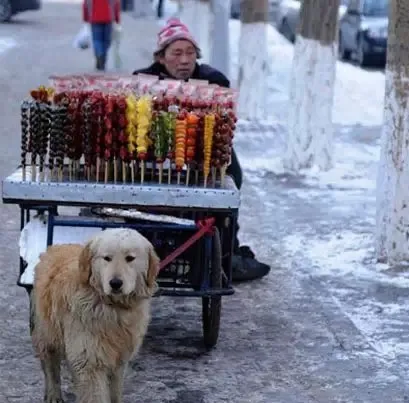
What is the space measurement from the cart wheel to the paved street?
108 millimetres

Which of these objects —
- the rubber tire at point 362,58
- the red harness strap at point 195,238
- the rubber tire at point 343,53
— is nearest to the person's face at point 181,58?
the red harness strap at point 195,238

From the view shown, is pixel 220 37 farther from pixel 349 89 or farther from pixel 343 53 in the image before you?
pixel 343 53

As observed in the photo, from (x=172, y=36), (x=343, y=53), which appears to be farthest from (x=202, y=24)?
(x=172, y=36)

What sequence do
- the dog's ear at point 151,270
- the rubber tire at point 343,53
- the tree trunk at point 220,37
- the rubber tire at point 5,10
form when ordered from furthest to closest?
the rubber tire at point 5,10
the rubber tire at point 343,53
the tree trunk at point 220,37
the dog's ear at point 151,270

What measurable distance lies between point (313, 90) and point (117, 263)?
7480 mm

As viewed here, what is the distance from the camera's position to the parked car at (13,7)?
32109 millimetres

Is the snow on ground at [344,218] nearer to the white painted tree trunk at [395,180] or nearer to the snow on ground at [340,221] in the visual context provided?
the snow on ground at [340,221]

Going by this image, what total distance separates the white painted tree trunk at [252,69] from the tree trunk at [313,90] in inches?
138

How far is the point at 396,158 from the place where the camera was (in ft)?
27.1

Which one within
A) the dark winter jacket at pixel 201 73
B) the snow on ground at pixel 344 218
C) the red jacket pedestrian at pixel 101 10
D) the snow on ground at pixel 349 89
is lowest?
the snow on ground at pixel 349 89

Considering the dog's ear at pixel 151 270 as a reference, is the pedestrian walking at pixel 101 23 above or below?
below

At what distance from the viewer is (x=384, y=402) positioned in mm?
5648

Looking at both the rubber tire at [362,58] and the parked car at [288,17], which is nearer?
the rubber tire at [362,58]

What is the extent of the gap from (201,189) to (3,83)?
13.6 metres
